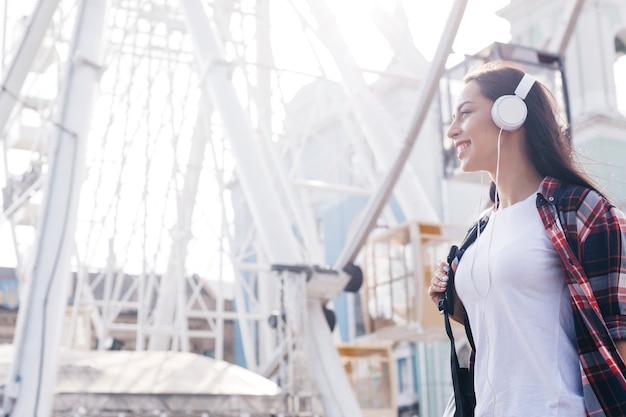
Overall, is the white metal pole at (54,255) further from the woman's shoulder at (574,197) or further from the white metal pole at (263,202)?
the woman's shoulder at (574,197)

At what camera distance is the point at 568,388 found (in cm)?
162

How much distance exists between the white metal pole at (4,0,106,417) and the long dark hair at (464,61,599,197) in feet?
20.8

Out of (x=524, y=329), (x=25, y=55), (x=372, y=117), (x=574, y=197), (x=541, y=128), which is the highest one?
(x=372, y=117)

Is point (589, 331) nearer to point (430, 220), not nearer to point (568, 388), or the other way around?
point (568, 388)

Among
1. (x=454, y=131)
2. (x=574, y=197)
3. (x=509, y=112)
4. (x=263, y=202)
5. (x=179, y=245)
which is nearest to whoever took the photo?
(x=574, y=197)

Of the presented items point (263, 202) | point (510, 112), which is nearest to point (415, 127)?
point (263, 202)

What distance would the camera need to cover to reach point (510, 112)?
6.07 feet

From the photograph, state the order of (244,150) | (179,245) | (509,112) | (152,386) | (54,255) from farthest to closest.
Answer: (179,245)
(244,150)
(152,386)
(54,255)
(509,112)

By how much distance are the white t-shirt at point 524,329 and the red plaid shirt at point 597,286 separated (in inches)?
1.3

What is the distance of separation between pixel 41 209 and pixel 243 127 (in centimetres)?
298

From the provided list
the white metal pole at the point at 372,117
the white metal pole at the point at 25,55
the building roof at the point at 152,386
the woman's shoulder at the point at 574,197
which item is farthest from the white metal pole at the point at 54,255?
the woman's shoulder at the point at 574,197

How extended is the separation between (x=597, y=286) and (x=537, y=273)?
0.36 ft

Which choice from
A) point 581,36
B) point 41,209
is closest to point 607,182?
point 41,209

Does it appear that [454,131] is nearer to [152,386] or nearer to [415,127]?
[152,386]
